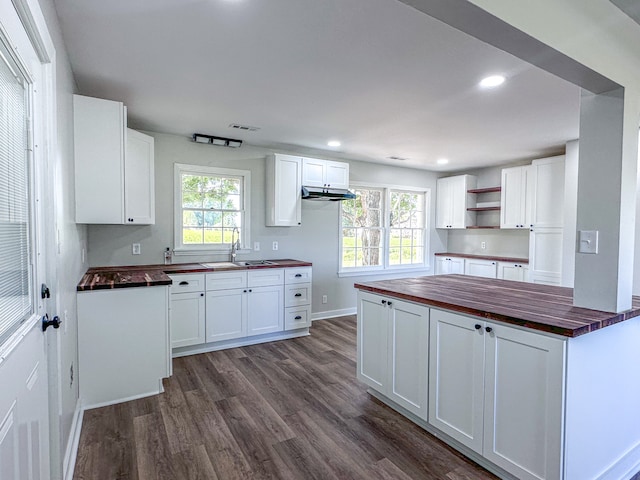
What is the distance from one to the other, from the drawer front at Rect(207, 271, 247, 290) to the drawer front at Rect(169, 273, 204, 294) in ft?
0.31

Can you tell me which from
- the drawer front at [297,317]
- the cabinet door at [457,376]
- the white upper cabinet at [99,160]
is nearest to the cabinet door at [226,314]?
the drawer front at [297,317]

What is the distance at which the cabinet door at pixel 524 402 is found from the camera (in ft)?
5.29

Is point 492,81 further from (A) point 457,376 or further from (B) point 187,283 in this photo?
(B) point 187,283

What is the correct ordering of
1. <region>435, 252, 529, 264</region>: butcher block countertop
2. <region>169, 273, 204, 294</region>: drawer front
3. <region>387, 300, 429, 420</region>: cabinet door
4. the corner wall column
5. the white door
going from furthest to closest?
<region>435, 252, 529, 264</region>: butcher block countertop < <region>169, 273, 204, 294</region>: drawer front < <region>387, 300, 429, 420</region>: cabinet door < the corner wall column < the white door

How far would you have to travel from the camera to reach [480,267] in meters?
5.62

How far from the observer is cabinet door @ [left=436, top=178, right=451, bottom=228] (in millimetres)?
6246

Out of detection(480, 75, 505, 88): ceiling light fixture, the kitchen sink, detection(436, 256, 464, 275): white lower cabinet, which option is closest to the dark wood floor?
the kitchen sink

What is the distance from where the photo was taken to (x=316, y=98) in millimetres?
2918

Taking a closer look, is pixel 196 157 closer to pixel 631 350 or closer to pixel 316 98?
pixel 316 98

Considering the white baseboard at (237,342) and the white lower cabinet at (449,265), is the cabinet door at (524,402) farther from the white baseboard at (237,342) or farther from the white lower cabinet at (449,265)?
the white lower cabinet at (449,265)

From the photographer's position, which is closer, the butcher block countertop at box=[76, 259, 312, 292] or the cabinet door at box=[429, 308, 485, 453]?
the cabinet door at box=[429, 308, 485, 453]

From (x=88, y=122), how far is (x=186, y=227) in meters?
1.73

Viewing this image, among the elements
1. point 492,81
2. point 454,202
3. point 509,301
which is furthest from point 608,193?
point 454,202

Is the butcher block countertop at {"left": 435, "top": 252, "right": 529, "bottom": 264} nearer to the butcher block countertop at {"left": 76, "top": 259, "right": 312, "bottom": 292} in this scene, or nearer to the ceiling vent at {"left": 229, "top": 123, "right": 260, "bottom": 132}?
the butcher block countertop at {"left": 76, "top": 259, "right": 312, "bottom": 292}
